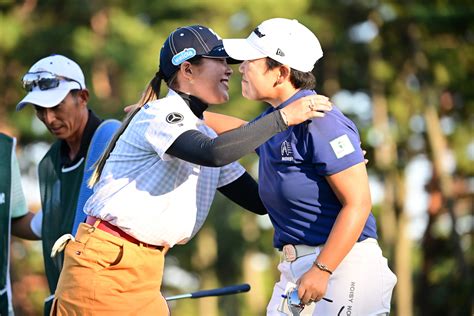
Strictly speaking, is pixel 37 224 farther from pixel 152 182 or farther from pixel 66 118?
pixel 152 182

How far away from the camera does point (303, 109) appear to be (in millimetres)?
5180

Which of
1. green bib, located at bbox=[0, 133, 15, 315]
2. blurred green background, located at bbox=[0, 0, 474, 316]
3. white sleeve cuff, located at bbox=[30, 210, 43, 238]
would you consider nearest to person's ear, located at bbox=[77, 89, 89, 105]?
green bib, located at bbox=[0, 133, 15, 315]

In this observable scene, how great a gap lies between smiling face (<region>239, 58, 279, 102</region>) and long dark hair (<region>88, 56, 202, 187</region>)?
314 mm

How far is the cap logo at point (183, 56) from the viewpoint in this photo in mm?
5668

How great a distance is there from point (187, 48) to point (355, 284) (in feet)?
4.47

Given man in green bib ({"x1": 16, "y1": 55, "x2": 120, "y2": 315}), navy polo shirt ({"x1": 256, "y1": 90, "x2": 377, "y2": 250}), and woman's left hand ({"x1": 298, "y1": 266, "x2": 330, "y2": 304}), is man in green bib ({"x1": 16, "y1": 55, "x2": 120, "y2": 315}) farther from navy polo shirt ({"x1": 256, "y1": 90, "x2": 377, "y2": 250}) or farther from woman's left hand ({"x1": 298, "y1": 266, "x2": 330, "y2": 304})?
woman's left hand ({"x1": 298, "y1": 266, "x2": 330, "y2": 304})

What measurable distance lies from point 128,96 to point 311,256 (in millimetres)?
18790

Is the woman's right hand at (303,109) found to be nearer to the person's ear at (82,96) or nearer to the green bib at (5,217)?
the person's ear at (82,96)

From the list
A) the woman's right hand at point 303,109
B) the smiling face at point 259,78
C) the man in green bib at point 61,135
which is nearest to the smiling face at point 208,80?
the smiling face at point 259,78

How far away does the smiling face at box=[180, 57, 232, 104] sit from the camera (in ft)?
18.6

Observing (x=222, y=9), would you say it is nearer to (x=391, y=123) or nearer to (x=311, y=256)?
(x=391, y=123)

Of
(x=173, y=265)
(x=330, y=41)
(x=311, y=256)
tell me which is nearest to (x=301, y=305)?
(x=311, y=256)

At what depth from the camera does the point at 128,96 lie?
78.7 feet

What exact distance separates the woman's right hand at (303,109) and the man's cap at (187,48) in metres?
0.59
